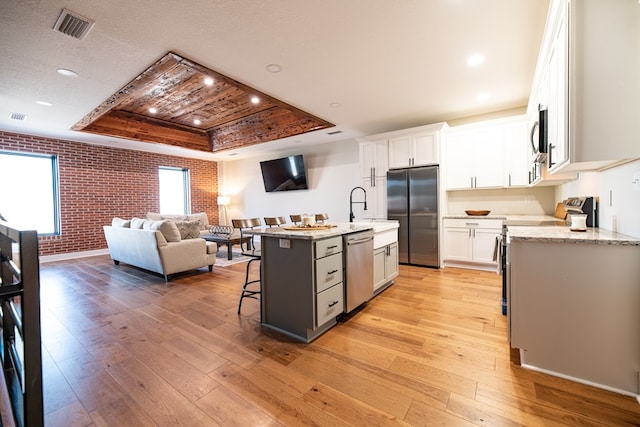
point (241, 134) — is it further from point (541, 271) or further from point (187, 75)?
point (541, 271)

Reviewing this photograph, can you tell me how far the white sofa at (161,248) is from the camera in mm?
3998

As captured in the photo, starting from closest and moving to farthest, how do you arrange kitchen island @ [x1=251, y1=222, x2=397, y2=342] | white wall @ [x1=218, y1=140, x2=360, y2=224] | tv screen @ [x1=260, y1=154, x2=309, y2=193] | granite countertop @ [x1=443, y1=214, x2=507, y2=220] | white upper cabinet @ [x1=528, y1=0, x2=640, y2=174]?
white upper cabinet @ [x1=528, y1=0, x2=640, y2=174], kitchen island @ [x1=251, y1=222, x2=397, y2=342], granite countertop @ [x1=443, y1=214, x2=507, y2=220], white wall @ [x1=218, y1=140, x2=360, y2=224], tv screen @ [x1=260, y1=154, x2=309, y2=193]

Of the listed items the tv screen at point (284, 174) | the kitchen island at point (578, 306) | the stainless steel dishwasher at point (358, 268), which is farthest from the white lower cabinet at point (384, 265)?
the tv screen at point (284, 174)

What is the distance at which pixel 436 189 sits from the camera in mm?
4508

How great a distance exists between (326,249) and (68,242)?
6414 millimetres

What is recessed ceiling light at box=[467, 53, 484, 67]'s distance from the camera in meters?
2.80

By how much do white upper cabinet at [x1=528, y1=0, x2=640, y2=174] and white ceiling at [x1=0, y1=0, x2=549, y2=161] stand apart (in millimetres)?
773

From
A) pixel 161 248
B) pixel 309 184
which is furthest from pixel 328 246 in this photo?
pixel 309 184

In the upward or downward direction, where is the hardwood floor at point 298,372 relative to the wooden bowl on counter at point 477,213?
downward

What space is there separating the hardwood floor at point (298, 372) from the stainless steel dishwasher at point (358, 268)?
7.2 inches

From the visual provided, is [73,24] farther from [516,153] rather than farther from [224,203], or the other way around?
[224,203]

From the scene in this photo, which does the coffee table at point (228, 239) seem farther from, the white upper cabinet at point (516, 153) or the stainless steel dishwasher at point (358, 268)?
the white upper cabinet at point (516, 153)

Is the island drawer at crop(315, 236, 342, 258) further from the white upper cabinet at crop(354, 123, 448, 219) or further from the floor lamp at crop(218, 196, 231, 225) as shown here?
the floor lamp at crop(218, 196, 231, 225)

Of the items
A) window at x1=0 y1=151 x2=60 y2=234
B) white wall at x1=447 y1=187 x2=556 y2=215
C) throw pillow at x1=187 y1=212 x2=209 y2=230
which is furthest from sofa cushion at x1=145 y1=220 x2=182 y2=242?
white wall at x1=447 y1=187 x2=556 y2=215
